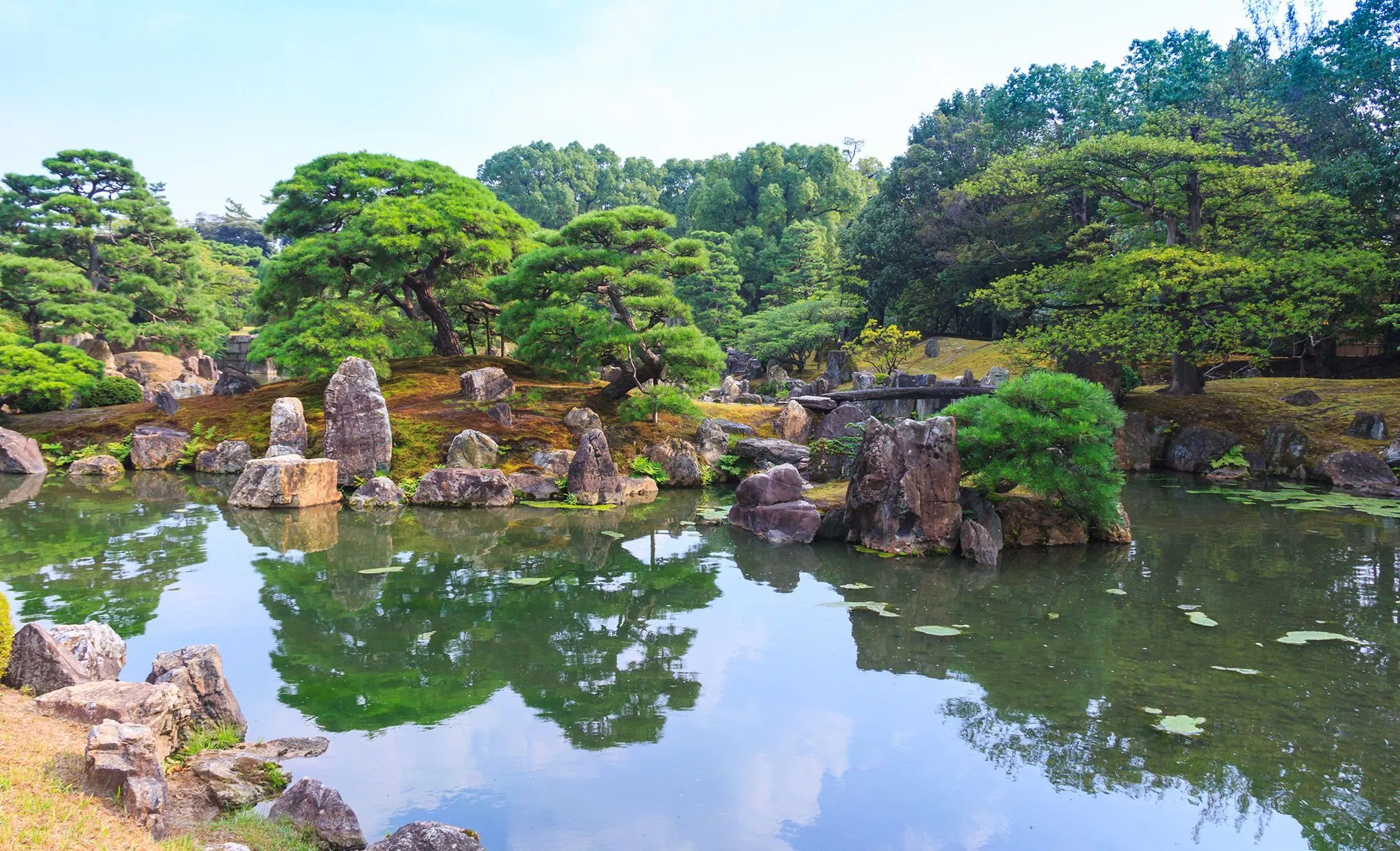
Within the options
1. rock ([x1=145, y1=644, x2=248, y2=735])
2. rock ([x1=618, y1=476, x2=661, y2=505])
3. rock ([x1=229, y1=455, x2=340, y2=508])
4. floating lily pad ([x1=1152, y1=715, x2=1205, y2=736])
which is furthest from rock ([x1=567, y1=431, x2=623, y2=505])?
floating lily pad ([x1=1152, y1=715, x2=1205, y2=736])

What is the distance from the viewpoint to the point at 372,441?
15.7 metres

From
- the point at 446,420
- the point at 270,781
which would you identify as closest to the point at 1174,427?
the point at 446,420

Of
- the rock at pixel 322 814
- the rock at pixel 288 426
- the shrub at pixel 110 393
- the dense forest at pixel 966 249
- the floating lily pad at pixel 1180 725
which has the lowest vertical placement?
the floating lily pad at pixel 1180 725

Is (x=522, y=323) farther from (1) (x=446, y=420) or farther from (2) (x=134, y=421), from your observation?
(2) (x=134, y=421)

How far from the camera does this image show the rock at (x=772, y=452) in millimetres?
17109

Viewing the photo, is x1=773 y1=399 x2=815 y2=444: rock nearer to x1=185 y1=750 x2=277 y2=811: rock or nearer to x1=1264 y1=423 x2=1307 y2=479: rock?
x1=1264 y1=423 x2=1307 y2=479: rock

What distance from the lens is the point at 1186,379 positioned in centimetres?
2008

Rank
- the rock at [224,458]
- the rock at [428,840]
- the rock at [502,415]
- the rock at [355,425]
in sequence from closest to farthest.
A: the rock at [428,840] < the rock at [355,425] < the rock at [502,415] < the rock at [224,458]

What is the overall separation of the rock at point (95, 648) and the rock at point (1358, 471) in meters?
18.7

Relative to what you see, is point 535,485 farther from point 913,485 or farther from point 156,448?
point 156,448

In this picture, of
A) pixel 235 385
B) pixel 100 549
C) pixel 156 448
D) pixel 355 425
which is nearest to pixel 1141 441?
pixel 355 425

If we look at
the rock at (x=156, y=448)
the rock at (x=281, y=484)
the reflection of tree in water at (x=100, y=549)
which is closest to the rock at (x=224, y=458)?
the rock at (x=156, y=448)

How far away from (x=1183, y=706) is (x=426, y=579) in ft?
24.7

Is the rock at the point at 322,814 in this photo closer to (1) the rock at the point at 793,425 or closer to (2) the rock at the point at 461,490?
(2) the rock at the point at 461,490
